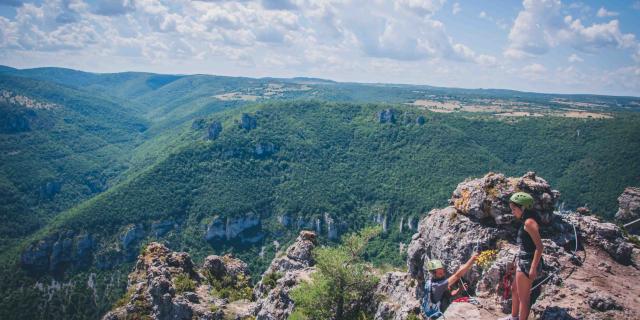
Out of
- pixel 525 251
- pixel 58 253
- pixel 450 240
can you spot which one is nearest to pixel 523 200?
pixel 525 251

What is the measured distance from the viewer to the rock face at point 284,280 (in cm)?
3415

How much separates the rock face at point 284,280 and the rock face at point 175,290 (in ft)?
10.4

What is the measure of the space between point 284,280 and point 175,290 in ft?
46.7

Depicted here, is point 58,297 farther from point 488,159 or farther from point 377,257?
point 488,159

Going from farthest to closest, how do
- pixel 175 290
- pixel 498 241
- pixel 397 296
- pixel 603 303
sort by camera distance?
pixel 175 290
pixel 397 296
pixel 498 241
pixel 603 303

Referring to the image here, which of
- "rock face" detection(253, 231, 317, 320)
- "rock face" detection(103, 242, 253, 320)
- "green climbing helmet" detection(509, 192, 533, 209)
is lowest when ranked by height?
"rock face" detection(103, 242, 253, 320)

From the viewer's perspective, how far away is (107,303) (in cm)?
12538

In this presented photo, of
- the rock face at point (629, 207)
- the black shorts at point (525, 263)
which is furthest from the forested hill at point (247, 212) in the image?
the black shorts at point (525, 263)

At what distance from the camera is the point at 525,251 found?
43.0 ft

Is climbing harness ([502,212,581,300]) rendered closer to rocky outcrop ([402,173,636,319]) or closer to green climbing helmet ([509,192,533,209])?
rocky outcrop ([402,173,636,319])

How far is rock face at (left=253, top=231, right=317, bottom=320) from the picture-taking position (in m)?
34.2

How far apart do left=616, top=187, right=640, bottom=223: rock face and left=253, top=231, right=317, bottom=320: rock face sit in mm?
37622

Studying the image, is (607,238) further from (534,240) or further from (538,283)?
(534,240)

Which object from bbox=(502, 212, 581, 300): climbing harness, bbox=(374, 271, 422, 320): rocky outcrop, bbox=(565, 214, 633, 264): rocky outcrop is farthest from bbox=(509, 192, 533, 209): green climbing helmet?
bbox=(374, 271, 422, 320): rocky outcrop
